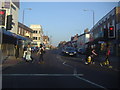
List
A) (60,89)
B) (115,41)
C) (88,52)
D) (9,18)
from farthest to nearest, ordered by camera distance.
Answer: (115,41), (88,52), (9,18), (60,89)

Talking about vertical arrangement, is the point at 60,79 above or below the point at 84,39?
below

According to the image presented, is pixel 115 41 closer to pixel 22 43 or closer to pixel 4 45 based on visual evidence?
pixel 22 43

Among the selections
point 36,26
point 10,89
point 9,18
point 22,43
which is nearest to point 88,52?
point 9,18

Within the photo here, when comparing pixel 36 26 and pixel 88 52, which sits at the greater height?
pixel 36 26

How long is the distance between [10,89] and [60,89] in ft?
6.00

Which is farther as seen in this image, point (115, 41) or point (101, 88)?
point (115, 41)

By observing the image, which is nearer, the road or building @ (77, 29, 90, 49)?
the road

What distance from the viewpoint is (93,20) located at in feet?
117

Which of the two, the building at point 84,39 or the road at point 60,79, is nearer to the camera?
the road at point 60,79

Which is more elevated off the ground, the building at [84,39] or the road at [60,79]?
the building at [84,39]

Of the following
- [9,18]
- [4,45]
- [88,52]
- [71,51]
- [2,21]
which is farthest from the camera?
[71,51]

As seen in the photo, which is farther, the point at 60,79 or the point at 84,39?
the point at 84,39

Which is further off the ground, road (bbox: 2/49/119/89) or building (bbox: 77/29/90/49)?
building (bbox: 77/29/90/49)

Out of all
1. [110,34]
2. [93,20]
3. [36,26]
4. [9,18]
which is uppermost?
[36,26]
